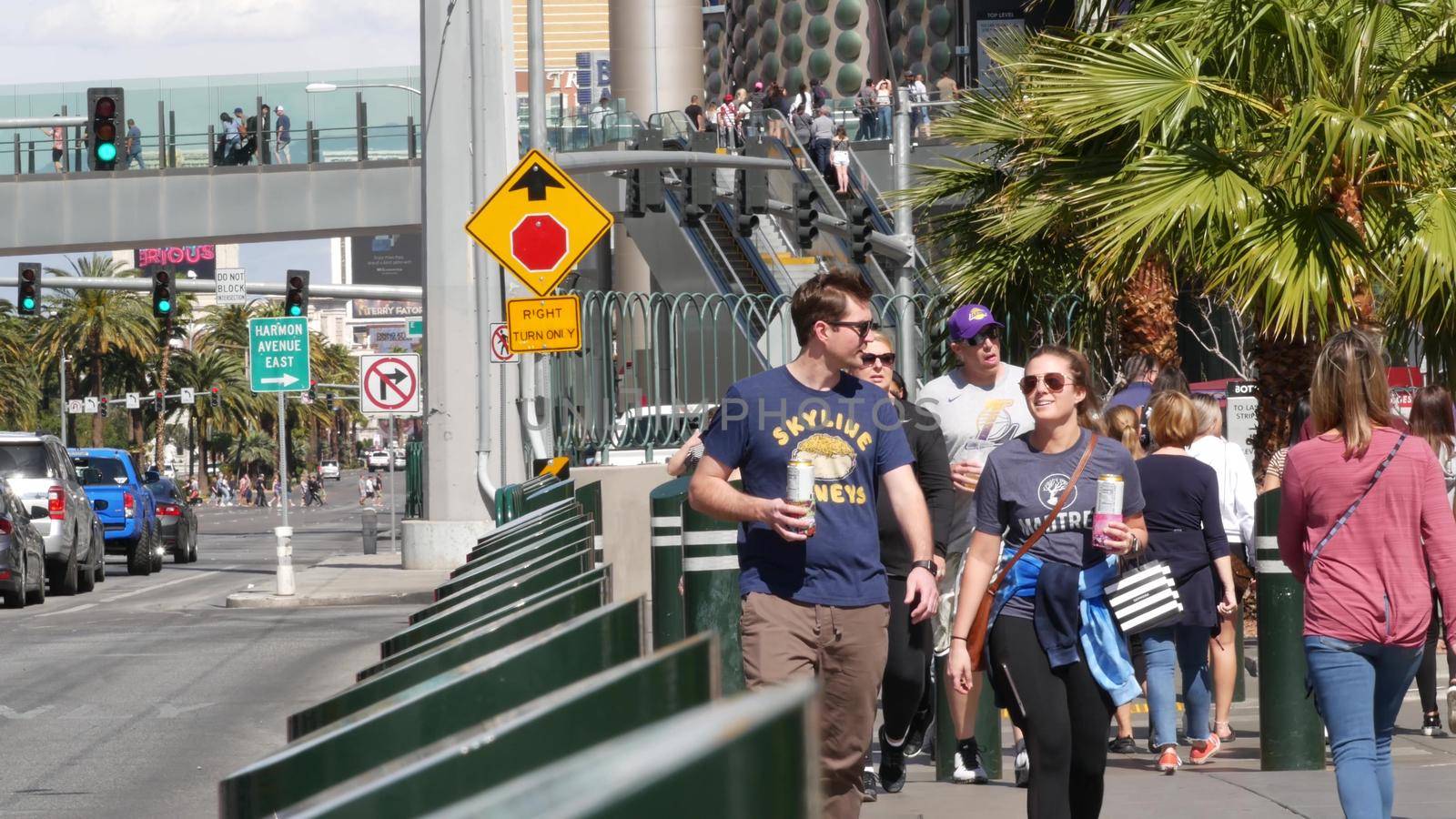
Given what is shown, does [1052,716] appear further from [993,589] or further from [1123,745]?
[1123,745]

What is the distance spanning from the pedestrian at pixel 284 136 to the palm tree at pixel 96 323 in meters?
33.5

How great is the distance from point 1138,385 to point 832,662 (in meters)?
5.67

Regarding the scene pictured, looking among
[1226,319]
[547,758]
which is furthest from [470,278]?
[547,758]

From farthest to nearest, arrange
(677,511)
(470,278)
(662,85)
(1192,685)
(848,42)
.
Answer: (848,42), (662,85), (470,278), (1192,685), (677,511)

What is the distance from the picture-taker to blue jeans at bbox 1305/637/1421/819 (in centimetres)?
583

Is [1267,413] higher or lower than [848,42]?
lower

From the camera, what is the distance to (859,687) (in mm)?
5934

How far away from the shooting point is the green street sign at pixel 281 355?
2438 centimetres

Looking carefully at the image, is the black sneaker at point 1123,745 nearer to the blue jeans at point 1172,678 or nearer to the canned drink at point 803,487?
the blue jeans at point 1172,678

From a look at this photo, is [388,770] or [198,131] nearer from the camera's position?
[388,770]

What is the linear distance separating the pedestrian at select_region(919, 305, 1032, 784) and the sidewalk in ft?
33.4

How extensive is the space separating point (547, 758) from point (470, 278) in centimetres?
2320

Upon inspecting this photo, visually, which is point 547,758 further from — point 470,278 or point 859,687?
point 470,278

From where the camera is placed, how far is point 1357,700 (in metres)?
5.82
